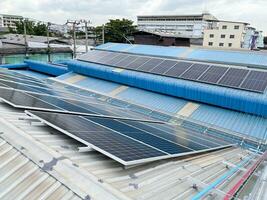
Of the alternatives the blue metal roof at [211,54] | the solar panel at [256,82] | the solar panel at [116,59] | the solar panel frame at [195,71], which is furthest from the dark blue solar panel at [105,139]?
the solar panel at [116,59]

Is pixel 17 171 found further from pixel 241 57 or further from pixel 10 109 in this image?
pixel 241 57

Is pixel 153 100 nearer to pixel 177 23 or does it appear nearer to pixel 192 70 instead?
pixel 192 70

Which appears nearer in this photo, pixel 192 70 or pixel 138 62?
pixel 192 70

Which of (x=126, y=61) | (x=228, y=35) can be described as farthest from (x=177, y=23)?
(x=126, y=61)

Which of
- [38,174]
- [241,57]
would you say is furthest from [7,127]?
[241,57]

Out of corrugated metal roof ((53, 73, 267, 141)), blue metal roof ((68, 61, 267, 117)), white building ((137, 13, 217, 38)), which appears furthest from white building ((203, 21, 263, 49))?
white building ((137, 13, 217, 38))

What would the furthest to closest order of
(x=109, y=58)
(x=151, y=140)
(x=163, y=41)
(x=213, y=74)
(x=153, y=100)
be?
(x=163, y=41)
(x=109, y=58)
(x=153, y=100)
(x=213, y=74)
(x=151, y=140)

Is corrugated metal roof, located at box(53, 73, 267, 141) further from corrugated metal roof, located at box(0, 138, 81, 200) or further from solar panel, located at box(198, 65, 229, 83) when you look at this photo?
corrugated metal roof, located at box(0, 138, 81, 200)
